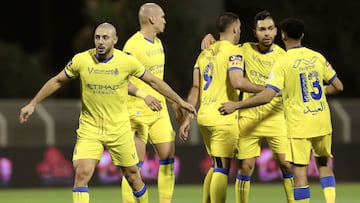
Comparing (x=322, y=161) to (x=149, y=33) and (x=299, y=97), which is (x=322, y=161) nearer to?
(x=299, y=97)

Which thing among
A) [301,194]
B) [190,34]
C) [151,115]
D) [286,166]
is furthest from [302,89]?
[190,34]

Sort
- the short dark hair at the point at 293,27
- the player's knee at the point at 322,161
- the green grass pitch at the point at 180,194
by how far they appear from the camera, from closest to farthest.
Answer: the short dark hair at the point at 293,27 < the player's knee at the point at 322,161 < the green grass pitch at the point at 180,194

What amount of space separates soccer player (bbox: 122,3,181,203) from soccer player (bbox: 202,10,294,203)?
0.68 m

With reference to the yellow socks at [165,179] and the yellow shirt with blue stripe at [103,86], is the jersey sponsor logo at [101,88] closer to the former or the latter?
the yellow shirt with blue stripe at [103,86]

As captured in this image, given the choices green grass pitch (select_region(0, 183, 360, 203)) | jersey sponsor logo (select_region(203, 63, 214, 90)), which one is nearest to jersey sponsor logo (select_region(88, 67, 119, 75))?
jersey sponsor logo (select_region(203, 63, 214, 90))

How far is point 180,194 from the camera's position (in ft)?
60.8

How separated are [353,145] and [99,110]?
33.6 ft

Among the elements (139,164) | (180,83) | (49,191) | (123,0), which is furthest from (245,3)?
(139,164)

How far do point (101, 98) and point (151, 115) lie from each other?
134cm

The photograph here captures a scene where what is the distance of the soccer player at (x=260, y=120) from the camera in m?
13.0

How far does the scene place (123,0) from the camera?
27734 millimetres

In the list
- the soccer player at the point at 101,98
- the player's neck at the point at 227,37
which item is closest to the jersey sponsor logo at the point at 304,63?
the player's neck at the point at 227,37

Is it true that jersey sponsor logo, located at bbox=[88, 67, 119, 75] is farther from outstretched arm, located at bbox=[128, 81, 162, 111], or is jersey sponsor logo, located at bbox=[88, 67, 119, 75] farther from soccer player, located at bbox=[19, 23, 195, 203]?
outstretched arm, located at bbox=[128, 81, 162, 111]

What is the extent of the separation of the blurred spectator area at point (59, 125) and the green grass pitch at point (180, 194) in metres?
1.18
